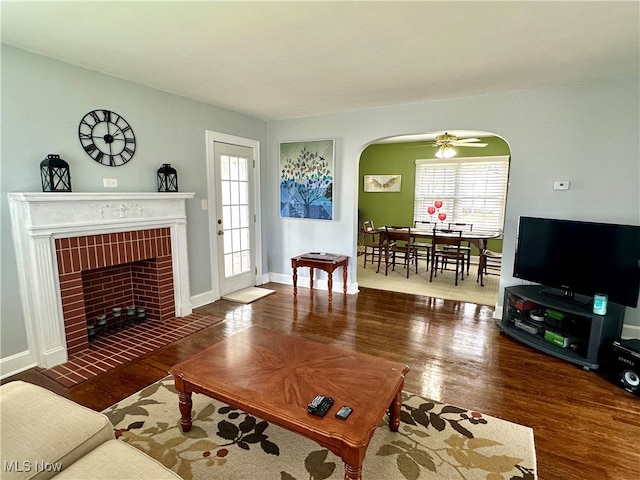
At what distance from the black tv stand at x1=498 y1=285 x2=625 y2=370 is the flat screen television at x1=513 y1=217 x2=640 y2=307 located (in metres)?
0.14

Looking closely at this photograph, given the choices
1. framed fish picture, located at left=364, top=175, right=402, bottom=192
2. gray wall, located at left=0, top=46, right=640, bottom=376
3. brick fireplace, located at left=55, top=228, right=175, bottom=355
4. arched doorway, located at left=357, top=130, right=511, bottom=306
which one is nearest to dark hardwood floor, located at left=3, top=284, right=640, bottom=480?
brick fireplace, located at left=55, top=228, right=175, bottom=355

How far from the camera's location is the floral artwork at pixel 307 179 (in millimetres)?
4594

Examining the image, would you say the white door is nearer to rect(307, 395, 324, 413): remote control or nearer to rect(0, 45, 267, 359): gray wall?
rect(0, 45, 267, 359): gray wall

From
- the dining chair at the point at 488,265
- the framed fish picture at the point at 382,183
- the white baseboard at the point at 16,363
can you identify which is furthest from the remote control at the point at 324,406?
the framed fish picture at the point at 382,183

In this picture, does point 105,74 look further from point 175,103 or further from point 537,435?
point 537,435

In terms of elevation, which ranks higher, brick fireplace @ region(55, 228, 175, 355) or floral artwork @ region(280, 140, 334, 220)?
floral artwork @ region(280, 140, 334, 220)

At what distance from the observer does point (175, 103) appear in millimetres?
3600

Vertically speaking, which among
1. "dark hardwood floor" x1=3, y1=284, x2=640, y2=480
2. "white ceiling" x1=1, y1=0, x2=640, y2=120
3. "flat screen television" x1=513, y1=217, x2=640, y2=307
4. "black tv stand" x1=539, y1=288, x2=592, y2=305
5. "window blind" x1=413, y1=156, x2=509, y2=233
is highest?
"white ceiling" x1=1, y1=0, x2=640, y2=120

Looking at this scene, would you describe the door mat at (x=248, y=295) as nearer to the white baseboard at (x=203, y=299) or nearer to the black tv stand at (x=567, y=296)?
the white baseboard at (x=203, y=299)

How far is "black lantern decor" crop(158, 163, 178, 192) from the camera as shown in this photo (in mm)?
3455

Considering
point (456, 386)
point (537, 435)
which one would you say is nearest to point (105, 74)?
point (456, 386)

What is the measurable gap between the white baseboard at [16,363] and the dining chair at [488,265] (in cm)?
535

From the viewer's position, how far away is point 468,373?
2594 millimetres

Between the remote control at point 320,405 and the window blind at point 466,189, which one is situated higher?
the window blind at point 466,189
